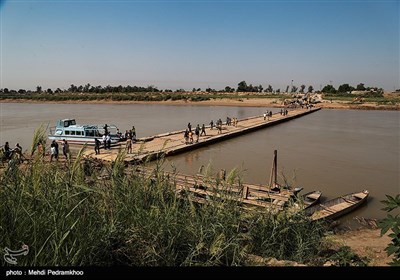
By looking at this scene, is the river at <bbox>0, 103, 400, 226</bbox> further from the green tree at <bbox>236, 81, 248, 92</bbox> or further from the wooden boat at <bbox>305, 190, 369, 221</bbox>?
the green tree at <bbox>236, 81, 248, 92</bbox>

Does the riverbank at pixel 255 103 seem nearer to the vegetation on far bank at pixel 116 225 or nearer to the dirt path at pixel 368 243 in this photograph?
the dirt path at pixel 368 243

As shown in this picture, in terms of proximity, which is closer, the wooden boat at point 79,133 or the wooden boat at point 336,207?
the wooden boat at point 336,207

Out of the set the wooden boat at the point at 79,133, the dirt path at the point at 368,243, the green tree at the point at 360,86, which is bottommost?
the dirt path at the point at 368,243

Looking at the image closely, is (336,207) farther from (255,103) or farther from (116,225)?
(255,103)

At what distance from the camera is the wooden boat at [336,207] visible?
10.4 meters

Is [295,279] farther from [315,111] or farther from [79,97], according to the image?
[79,97]

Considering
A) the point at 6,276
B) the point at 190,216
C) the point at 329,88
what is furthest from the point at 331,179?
the point at 329,88

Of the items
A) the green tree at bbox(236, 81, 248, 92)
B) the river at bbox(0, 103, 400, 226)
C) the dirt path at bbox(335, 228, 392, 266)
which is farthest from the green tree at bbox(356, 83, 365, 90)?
the dirt path at bbox(335, 228, 392, 266)

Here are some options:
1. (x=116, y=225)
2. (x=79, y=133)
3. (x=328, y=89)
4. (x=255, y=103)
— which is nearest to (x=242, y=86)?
(x=328, y=89)

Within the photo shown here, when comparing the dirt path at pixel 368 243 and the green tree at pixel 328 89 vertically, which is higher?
the green tree at pixel 328 89

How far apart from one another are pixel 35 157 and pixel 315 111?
65.0 m

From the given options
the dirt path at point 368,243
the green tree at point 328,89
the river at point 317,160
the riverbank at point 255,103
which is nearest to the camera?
the dirt path at point 368,243

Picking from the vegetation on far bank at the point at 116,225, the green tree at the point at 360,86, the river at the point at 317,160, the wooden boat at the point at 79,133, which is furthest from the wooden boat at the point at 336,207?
the green tree at the point at 360,86

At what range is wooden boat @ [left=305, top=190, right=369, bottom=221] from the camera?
408 inches
